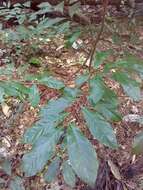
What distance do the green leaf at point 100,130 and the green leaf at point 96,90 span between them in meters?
0.10

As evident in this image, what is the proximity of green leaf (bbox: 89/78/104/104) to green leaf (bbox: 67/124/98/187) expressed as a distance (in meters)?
0.19

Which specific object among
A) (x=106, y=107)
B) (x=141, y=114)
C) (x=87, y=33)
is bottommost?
(x=141, y=114)

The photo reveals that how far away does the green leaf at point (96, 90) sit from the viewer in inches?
40.0

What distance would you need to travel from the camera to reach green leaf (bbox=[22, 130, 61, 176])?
872 millimetres

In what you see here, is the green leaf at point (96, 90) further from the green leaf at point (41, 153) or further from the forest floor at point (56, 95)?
the forest floor at point (56, 95)

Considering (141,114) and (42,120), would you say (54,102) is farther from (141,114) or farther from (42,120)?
(141,114)

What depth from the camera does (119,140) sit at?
1.80m

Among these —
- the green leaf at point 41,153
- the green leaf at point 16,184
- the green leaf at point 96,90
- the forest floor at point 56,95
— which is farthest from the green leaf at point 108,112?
the green leaf at point 16,184

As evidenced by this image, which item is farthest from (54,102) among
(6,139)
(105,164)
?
(6,139)

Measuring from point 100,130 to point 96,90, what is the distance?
164 millimetres

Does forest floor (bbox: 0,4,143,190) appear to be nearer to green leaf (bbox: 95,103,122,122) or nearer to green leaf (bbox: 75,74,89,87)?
green leaf (bbox: 75,74,89,87)

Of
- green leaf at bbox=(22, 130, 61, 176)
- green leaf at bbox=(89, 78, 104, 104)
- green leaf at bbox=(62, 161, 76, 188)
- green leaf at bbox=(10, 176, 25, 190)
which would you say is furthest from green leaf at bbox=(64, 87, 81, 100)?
green leaf at bbox=(10, 176, 25, 190)

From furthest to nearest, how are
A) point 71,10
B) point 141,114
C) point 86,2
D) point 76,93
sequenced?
point 86,2 → point 141,114 → point 71,10 → point 76,93

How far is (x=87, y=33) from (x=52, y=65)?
28 centimetres
